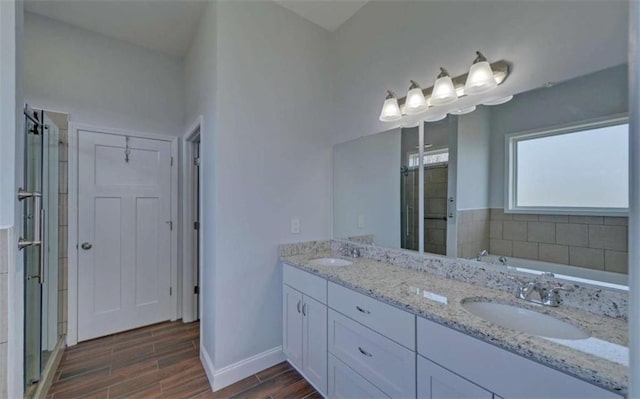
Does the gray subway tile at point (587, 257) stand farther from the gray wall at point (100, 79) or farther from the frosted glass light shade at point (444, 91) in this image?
the gray wall at point (100, 79)

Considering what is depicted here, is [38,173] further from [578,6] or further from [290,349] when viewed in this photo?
[578,6]

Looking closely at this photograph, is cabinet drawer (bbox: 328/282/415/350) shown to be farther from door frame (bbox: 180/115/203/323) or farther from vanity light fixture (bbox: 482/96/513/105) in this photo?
door frame (bbox: 180/115/203/323)

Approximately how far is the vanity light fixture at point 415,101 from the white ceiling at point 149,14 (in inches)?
37.5

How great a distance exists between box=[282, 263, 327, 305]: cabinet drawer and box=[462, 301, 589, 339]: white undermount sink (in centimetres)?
84

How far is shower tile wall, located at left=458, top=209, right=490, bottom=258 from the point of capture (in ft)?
5.26

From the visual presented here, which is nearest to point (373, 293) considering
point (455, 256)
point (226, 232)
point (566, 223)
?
→ point (455, 256)

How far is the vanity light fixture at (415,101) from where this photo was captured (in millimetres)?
1863

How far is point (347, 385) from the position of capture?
1.61 metres

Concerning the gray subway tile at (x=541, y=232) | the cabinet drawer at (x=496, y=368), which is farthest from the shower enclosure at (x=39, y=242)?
the gray subway tile at (x=541, y=232)

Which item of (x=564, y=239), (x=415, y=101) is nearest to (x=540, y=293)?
(x=564, y=239)

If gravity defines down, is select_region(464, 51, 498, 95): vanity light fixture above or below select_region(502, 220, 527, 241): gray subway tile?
above

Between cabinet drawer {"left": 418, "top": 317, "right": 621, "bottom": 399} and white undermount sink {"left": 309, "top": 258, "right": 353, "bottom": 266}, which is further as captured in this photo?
white undermount sink {"left": 309, "top": 258, "right": 353, "bottom": 266}

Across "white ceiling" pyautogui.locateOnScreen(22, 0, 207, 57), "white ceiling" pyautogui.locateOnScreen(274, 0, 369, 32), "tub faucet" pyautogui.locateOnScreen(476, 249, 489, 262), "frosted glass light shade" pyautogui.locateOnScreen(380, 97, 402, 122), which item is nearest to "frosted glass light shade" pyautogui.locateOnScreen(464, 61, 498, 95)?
"frosted glass light shade" pyautogui.locateOnScreen(380, 97, 402, 122)

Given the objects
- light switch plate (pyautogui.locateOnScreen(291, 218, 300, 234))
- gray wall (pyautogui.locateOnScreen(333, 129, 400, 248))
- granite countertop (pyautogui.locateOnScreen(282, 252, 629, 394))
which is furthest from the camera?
light switch plate (pyautogui.locateOnScreen(291, 218, 300, 234))
